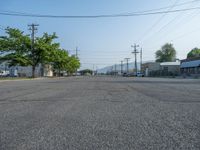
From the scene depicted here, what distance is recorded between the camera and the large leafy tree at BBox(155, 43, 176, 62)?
563 feet

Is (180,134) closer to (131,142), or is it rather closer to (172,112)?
(131,142)

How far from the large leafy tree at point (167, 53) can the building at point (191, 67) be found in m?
68.0

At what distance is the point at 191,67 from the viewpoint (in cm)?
9325

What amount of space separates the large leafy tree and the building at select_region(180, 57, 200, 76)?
68047 millimetres

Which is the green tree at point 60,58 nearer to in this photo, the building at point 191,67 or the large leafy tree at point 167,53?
the building at point 191,67

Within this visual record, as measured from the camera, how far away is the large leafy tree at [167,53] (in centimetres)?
17150

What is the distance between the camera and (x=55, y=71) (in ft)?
414

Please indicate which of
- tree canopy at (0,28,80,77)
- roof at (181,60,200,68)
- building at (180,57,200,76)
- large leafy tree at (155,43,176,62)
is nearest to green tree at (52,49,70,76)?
tree canopy at (0,28,80,77)

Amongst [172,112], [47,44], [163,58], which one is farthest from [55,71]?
[172,112]

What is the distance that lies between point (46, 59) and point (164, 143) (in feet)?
228

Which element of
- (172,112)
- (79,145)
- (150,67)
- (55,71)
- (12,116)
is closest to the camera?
(79,145)

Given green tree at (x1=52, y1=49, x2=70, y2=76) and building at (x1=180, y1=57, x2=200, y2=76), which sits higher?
green tree at (x1=52, y1=49, x2=70, y2=76)

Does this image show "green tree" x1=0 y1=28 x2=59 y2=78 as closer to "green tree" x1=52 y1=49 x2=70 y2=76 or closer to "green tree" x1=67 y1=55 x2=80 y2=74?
"green tree" x1=52 y1=49 x2=70 y2=76

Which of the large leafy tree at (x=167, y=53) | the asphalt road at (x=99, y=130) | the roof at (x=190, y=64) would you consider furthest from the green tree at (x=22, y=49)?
the large leafy tree at (x=167, y=53)
